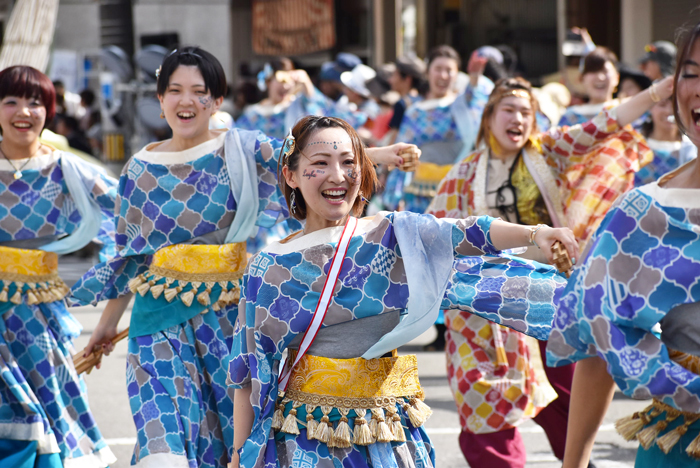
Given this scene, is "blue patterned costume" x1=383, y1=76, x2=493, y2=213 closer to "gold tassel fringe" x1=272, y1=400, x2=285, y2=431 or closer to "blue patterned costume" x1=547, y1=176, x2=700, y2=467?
"gold tassel fringe" x1=272, y1=400, x2=285, y2=431

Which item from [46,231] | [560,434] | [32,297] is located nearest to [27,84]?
[46,231]

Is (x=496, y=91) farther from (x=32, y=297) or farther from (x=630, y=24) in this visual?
(x=630, y=24)

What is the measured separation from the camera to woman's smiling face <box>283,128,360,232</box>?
281 centimetres

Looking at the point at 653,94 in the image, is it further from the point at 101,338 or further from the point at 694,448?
the point at 101,338

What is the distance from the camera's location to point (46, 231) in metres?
4.59

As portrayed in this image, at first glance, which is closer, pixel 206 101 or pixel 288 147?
pixel 288 147

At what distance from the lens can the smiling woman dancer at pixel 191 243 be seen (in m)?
3.79

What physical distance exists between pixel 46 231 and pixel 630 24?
11.8 metres

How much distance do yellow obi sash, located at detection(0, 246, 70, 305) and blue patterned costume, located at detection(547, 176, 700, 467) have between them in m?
3.12

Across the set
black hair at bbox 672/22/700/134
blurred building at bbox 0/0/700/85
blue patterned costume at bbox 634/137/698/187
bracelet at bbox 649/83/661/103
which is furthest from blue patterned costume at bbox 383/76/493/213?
blurred building at bbox 0/0/700/85

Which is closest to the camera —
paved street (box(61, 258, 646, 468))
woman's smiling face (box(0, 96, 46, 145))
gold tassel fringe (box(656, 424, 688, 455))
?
gold tassel fringe (box(656, 424, 688, 455))

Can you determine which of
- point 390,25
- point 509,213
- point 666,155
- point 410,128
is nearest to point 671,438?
point 509,213

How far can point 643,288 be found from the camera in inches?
81.5

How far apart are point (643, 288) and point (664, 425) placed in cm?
36
